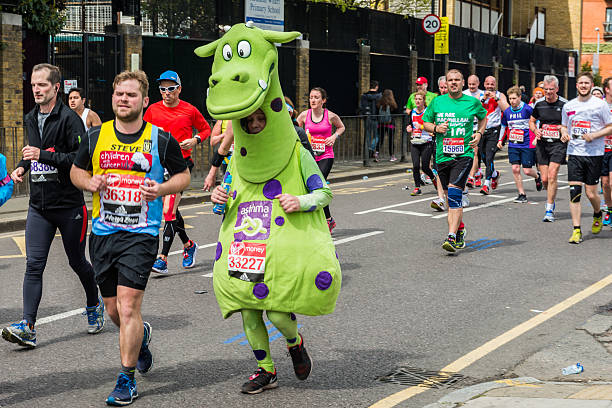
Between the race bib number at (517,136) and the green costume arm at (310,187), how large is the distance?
1070 centimetres

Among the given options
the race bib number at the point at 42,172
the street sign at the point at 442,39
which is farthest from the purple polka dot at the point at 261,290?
the street sign at the point at 442,39

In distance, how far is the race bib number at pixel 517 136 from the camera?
15.5 metres

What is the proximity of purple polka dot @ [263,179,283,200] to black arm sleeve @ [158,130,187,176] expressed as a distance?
0.55 m

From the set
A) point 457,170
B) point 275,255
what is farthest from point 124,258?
point 457,170

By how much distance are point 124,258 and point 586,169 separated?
24.7 feet

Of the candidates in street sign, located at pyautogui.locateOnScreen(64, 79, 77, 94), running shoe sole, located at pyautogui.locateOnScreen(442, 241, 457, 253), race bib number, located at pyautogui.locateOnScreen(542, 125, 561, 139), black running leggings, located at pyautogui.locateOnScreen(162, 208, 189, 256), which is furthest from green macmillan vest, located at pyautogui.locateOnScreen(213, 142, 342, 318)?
street sign, located at pyautogui.locateOnScreen(64, 79, 77, 94)

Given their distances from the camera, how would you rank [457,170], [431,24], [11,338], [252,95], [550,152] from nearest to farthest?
1. [252,95]
2. [11,338]
3. [457,170]
4. [550,152]
5. [431,24]

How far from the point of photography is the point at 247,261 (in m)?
5.22

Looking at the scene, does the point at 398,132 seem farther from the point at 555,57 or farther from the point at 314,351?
the point at 555,57

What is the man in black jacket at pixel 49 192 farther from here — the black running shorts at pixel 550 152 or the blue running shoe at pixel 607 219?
the blue running shoe at pixel 607 219

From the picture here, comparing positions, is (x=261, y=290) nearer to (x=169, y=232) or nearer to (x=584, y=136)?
(x=169, y=232)

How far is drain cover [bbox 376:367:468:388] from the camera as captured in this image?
5.64 m

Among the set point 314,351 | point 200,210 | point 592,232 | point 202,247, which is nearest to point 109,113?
Answer: point 200,210

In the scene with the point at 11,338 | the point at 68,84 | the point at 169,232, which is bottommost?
the point at 11,338
